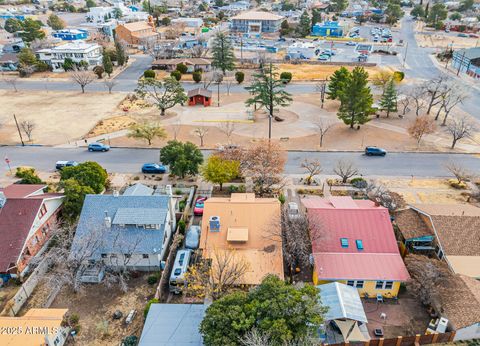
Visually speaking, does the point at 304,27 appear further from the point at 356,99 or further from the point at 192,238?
the point at 192,238

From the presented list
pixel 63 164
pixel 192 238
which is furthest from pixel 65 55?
pixel 192 238

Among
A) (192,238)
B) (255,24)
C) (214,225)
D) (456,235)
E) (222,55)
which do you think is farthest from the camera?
(255,24)

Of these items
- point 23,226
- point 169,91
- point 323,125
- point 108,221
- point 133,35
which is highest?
point 133,35

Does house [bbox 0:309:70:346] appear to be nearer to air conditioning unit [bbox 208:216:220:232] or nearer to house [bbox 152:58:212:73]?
air conditioning unit [bbox 208:216:220:232]

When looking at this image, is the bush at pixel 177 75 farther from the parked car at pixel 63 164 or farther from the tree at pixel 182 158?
the tree at pixel 182 158

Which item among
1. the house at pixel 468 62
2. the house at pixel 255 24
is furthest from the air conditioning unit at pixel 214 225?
the house at pixel 255 24

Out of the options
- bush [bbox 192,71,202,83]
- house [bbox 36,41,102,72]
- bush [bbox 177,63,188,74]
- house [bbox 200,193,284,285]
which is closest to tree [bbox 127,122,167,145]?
house [bbox 200,193,284,285]
